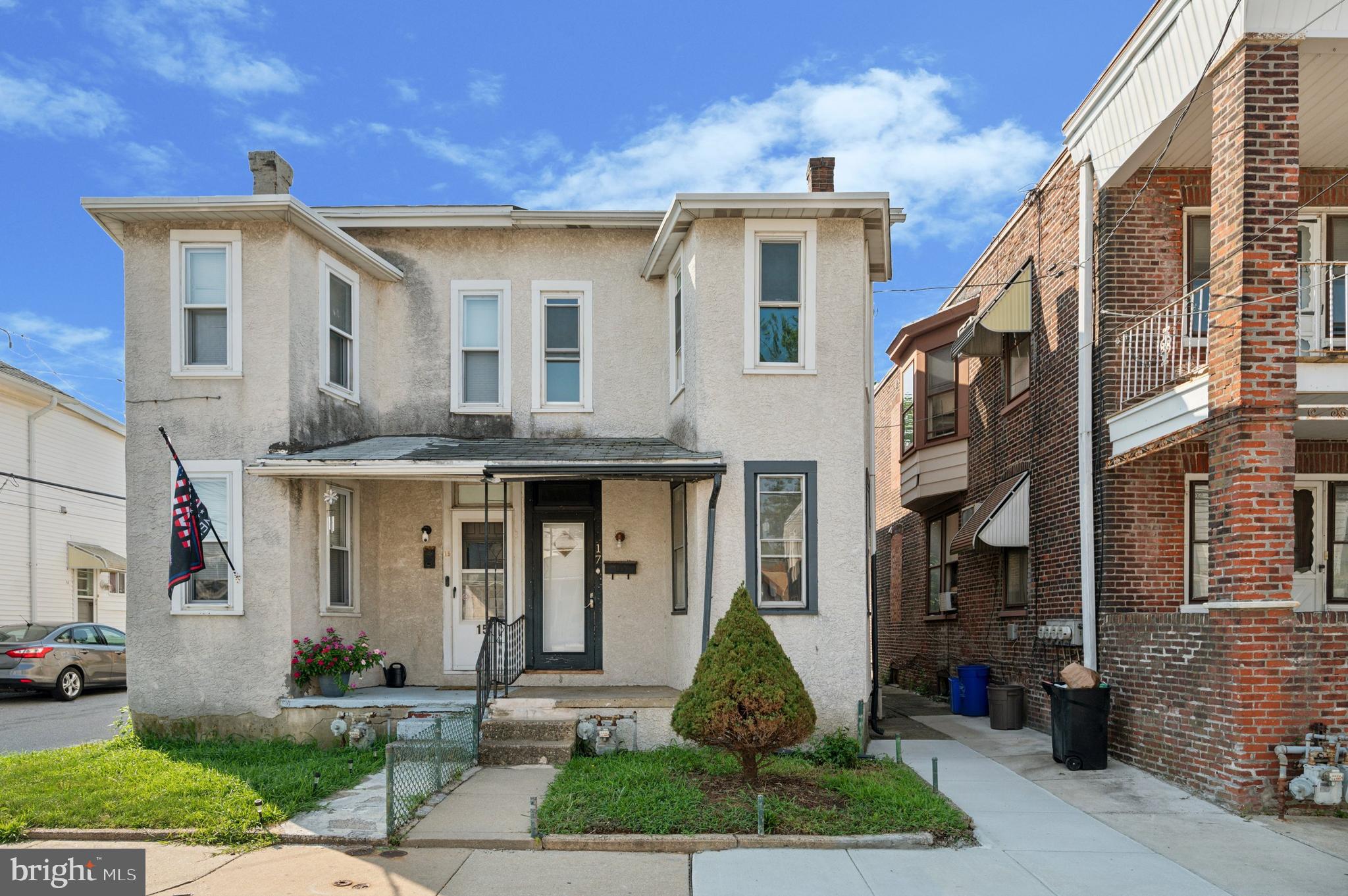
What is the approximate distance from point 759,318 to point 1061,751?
5.70 metres

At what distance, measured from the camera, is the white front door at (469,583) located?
1395 cm

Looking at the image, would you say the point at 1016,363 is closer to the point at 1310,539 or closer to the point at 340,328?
the point at 1310,539

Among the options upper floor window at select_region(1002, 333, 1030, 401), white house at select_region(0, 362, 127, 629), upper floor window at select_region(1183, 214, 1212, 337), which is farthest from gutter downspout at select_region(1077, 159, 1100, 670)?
white house at select_region(0, 362, 127, 629)

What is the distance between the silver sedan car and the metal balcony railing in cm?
1543

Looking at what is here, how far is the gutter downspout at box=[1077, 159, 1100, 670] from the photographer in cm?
1212

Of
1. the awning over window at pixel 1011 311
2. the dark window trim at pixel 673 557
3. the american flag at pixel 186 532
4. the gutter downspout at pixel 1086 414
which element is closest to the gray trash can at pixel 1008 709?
the gutter downspout at pixel 1086 414

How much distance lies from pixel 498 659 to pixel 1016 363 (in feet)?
28.4

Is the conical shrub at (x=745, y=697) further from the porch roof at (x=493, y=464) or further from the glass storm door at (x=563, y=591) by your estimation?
the glass storm door at (x=563, y=591)

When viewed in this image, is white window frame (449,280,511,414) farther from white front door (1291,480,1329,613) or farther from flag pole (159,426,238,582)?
white front door (1291,480,1329,613)

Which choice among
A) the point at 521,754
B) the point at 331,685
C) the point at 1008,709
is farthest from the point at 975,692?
the point at 331,685

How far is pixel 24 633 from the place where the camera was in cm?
1836

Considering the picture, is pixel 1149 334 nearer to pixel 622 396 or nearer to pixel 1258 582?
pixel 1258 582

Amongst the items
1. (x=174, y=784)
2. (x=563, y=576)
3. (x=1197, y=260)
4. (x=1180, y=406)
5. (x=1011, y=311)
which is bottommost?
(x=174, y=784)

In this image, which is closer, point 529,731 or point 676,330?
point 529,731
